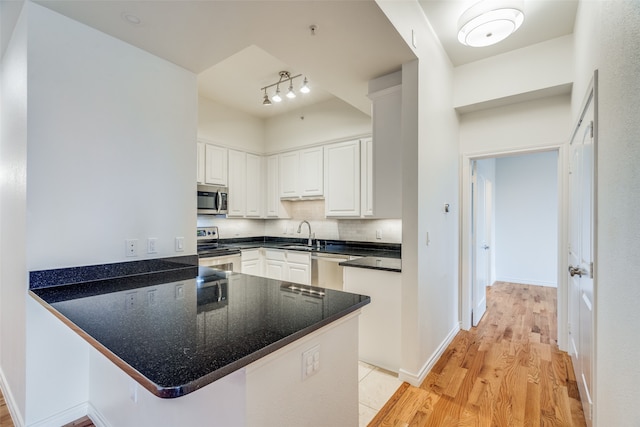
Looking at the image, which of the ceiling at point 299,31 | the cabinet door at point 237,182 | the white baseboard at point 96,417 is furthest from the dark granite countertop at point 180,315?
the cabinet door at point 237,182

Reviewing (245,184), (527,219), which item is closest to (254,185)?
(245,184)

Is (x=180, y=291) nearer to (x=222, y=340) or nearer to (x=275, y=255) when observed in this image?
(x=222, y=340)

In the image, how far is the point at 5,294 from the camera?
1999mm

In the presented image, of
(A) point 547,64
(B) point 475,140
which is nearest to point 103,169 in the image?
(B) point 475,140

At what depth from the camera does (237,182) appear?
14.5ft

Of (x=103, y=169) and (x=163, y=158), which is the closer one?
(x=103, y=169)

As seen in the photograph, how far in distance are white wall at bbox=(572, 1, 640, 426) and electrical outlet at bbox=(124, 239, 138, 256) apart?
255 centimetres

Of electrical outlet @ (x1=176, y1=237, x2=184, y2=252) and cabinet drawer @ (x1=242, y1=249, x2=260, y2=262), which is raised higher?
electrical outlet @ (x1=176, y1=237, x2=184, y2=252)

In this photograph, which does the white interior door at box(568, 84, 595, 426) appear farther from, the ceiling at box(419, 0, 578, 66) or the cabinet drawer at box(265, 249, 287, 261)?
the cabinet drawer at box(265, 249, 287, 261)

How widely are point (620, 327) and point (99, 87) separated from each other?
9.69 feet

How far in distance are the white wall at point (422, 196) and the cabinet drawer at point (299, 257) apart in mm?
1714

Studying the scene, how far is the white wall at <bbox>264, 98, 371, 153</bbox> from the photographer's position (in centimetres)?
396

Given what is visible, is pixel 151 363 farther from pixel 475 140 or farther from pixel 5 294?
pixel 475 140

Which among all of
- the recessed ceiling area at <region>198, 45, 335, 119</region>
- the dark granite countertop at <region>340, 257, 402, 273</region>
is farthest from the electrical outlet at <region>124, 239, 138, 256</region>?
the recessed ceiling area at <region>198, 45, 335, 119</region>
